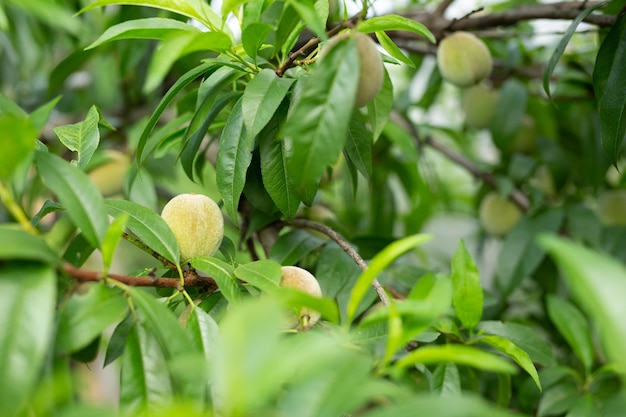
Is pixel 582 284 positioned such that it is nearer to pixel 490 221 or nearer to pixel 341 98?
pixel 341 98

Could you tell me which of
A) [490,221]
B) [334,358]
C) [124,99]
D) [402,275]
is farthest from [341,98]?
[124,99]

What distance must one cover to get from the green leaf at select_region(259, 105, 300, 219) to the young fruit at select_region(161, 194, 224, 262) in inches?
2.1

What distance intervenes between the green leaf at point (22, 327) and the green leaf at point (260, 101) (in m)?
0.19

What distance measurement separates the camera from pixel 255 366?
250mm

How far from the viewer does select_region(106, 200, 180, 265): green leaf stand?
473mm

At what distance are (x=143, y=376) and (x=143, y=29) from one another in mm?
256

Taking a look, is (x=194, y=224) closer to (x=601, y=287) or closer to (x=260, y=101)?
(x=260, y=101)

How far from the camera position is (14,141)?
33 cm

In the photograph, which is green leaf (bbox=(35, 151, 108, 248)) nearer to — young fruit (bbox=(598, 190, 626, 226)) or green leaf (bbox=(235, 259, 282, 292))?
green leaf (bbox=(235, 259, 282, 292))

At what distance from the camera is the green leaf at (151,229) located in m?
0.47

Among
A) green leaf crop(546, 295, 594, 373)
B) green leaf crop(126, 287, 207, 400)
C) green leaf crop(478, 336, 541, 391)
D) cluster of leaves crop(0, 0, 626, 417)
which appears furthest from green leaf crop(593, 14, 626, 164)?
green leaf crop(126, 287, 207, 400)

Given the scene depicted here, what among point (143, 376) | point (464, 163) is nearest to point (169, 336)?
point (143, 376)

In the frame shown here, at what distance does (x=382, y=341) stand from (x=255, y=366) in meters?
0.19

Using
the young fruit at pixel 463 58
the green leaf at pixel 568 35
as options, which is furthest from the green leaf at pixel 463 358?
the young fruit at pixel 463 58
